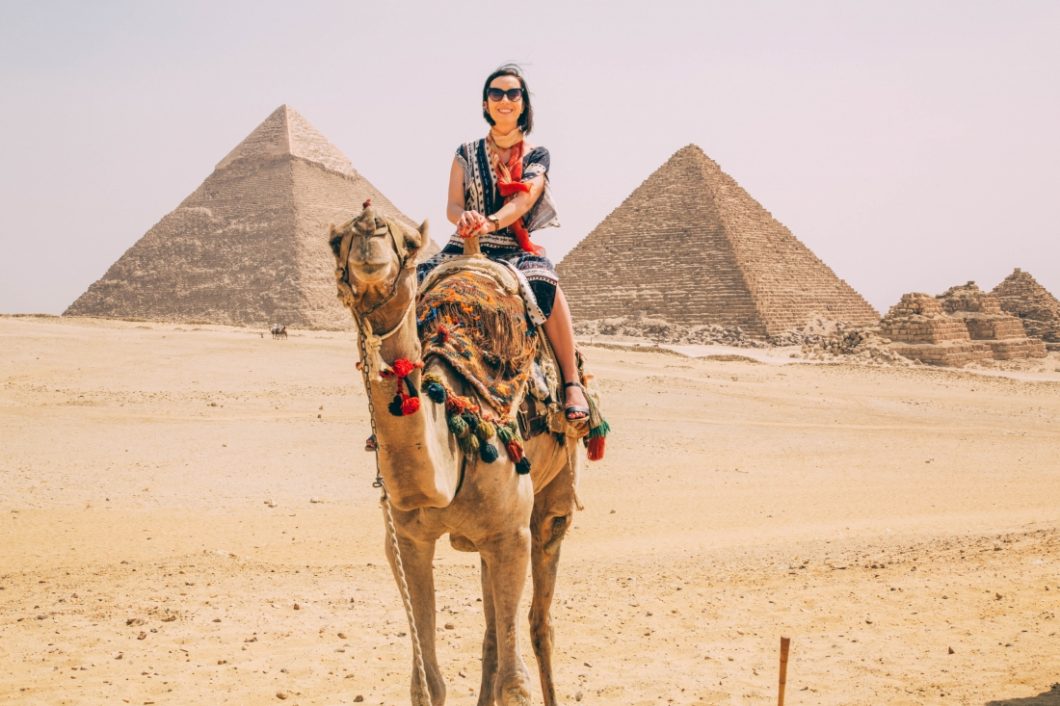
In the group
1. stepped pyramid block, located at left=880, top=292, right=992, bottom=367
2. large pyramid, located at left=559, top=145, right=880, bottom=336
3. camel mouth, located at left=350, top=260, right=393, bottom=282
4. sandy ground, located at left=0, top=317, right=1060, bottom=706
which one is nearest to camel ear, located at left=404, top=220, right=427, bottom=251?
camel mouth, located at left=350, top=260, right=393, bottom=282

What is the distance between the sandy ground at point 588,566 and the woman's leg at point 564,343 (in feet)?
5.05

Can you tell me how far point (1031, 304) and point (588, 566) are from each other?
66850 millimetres

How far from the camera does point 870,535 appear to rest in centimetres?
927

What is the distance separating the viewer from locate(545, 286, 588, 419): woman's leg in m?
4.30

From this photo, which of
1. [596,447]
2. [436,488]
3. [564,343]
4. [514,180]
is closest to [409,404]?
[436,488]

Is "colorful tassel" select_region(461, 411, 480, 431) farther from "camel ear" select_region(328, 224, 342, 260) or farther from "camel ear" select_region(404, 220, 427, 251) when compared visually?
"camel ear" select_region(328, 224, 342, 260)

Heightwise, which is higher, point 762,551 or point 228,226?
point 228,226

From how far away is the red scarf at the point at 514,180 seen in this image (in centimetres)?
415

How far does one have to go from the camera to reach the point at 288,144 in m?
127

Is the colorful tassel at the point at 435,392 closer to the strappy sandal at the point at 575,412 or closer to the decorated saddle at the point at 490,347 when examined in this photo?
the decorated saddle at the point at 490,347

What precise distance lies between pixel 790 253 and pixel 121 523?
8989 centimetres

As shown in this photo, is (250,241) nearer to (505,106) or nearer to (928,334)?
(928,334)

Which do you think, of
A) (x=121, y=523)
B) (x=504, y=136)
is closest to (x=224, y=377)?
(x=121, y=523)

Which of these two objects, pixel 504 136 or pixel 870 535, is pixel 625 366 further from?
pixel 504 136
